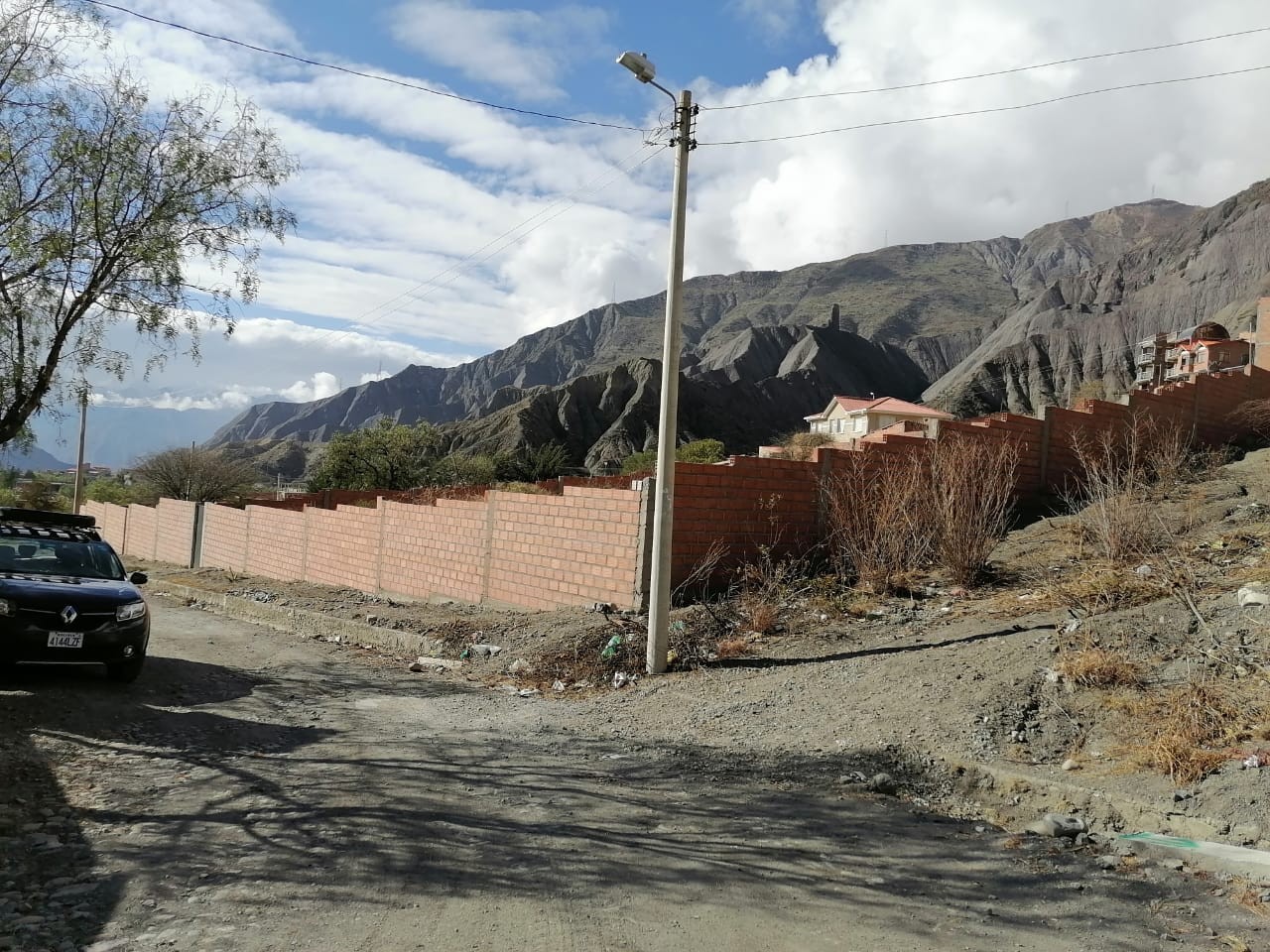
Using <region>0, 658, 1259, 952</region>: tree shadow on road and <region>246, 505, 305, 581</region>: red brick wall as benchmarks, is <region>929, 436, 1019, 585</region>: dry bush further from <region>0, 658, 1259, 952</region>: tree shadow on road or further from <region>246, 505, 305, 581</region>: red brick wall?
<region>246, 505, 305, 581</region>: red brick wall

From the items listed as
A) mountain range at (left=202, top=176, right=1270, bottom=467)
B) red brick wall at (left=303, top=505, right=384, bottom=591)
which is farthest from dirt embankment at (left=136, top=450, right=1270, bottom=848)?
mountain range at (left=202, top=176, right=1270, bottom=467)

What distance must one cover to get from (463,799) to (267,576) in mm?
20209

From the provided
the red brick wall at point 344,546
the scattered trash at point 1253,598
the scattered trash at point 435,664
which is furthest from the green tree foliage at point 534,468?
the scattered trash at point 1253,598

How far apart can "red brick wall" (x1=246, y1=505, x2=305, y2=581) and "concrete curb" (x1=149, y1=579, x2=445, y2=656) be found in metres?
1.96

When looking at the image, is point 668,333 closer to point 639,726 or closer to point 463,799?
point 639,726

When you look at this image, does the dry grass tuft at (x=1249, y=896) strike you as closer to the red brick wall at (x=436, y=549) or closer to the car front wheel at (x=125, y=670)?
the car front wheel at (x=125, y=670)

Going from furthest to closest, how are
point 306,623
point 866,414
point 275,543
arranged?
point 866,414, point 275,543, point 306,623

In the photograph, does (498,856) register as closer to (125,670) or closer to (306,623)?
(125,670)

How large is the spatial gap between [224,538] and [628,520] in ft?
67.6

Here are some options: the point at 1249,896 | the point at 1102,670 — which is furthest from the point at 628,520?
the point at 1249,896

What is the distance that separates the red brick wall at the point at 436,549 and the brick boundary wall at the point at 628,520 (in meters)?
0.03

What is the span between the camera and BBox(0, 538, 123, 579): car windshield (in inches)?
346

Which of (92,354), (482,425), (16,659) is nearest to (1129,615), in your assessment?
(16,659)

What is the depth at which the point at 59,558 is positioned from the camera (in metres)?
9.14
